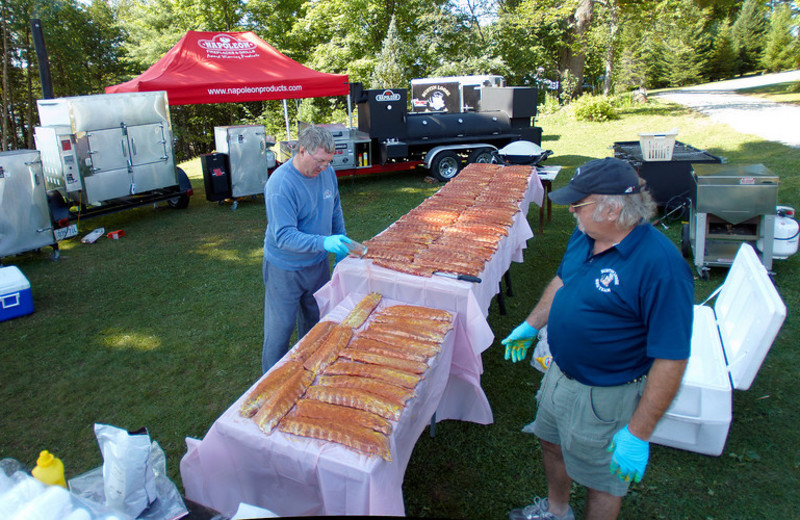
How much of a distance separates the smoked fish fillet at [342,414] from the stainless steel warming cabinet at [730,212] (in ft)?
18.0

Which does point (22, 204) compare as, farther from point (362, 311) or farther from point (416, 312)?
point (416, 312)

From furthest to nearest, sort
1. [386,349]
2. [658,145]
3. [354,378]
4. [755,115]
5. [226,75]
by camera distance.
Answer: [755,115] < [226,75] < [658,145] < [386,349] < [354,378]

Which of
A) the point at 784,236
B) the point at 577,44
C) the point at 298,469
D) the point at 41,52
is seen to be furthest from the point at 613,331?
the point at 577,44

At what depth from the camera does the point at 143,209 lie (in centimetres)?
1141

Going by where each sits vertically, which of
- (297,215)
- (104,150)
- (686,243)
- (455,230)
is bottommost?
(686,243)

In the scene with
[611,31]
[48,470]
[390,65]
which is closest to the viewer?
[48,470]

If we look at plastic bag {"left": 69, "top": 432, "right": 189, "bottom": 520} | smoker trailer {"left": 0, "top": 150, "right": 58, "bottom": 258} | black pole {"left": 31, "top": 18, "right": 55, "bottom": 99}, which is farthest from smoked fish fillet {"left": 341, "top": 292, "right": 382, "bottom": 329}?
black pole {"left": 31, "top": 18, "right": 55, "bottom": 99}

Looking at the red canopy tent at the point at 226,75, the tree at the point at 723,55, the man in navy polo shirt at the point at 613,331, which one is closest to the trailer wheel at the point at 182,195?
the red canopy tent at the point at 226,75

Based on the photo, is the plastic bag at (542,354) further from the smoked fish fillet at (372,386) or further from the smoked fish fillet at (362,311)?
the smoked fish fillet at (372,386)

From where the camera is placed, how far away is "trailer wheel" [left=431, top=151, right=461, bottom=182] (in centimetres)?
1218

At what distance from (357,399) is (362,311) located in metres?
1.04

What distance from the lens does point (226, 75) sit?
10.9 m

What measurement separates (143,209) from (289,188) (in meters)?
9.40

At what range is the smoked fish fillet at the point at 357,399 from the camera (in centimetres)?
250
